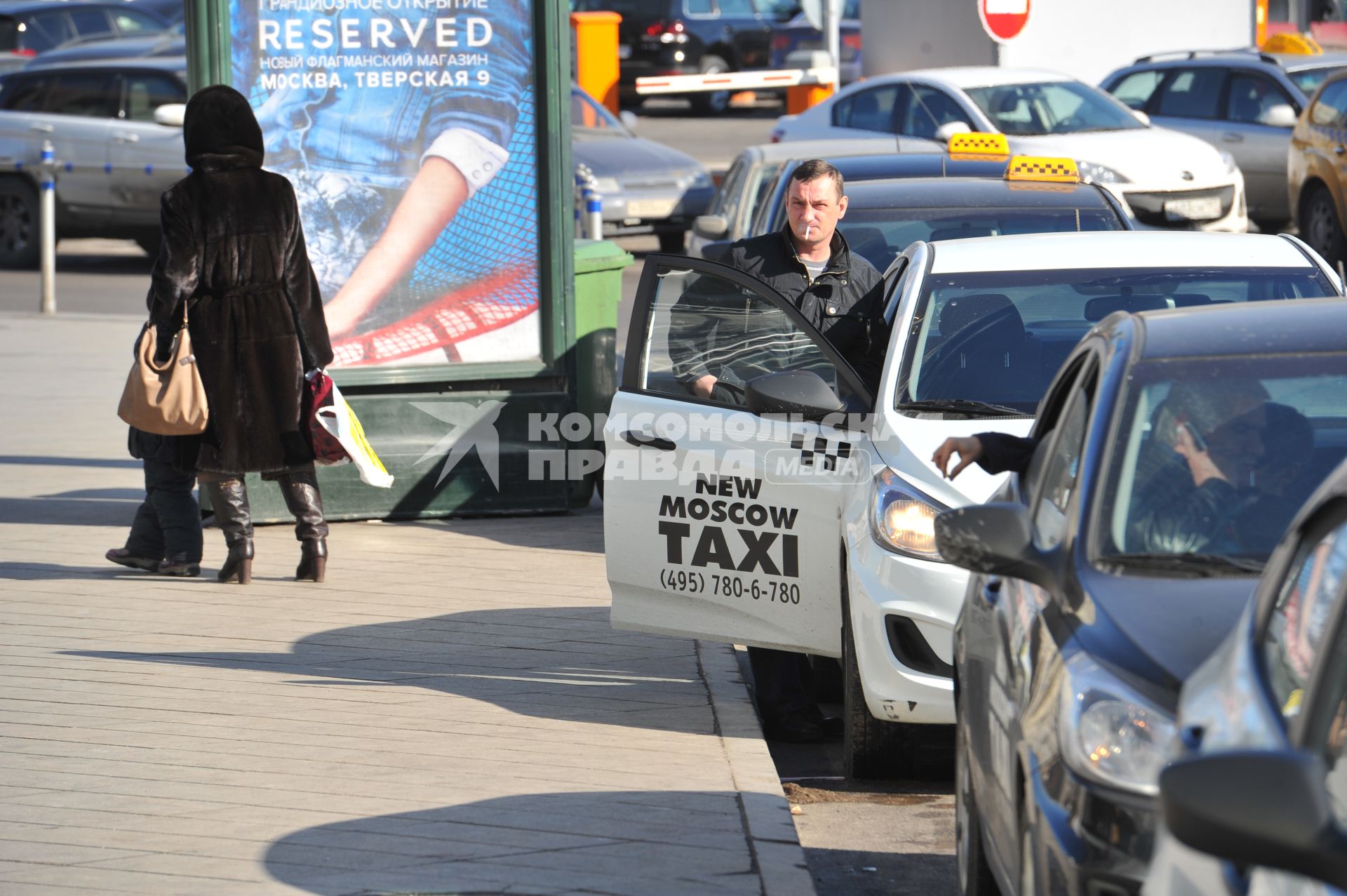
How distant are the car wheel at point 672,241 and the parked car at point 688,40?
16686 millimetres

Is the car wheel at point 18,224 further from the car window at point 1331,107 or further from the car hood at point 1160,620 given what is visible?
the car hood at point 1160,620

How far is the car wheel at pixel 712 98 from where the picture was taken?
121 ft

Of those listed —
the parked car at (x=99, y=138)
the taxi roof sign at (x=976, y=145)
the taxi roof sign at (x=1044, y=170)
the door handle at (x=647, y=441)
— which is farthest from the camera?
the parked car at (x=99, y=138)

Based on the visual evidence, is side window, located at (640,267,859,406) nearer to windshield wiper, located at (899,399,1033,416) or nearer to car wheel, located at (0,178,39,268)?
windshield wiper, located at (899,399,1033,416)

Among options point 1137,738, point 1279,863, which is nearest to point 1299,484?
point 1137,738

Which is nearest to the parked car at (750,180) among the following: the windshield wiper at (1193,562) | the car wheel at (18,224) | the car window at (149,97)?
the windshield wiper at (1193,562)

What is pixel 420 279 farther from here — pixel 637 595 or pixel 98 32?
pixel 98 32

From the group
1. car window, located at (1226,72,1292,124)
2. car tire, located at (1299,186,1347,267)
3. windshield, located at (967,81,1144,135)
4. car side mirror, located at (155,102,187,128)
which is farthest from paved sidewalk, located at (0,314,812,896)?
car window, located at (1226,72,1292,124)

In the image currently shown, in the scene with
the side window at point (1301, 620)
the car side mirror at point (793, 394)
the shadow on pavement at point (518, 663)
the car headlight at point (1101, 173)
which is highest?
the car headlight at point (1101, 173)

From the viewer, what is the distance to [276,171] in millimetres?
9359

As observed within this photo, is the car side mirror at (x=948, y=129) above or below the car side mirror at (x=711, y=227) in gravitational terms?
above

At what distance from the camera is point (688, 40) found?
37.2 metres

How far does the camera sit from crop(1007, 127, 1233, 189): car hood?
1647cm

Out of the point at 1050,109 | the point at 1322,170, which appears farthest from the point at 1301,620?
the point at 1322,170
